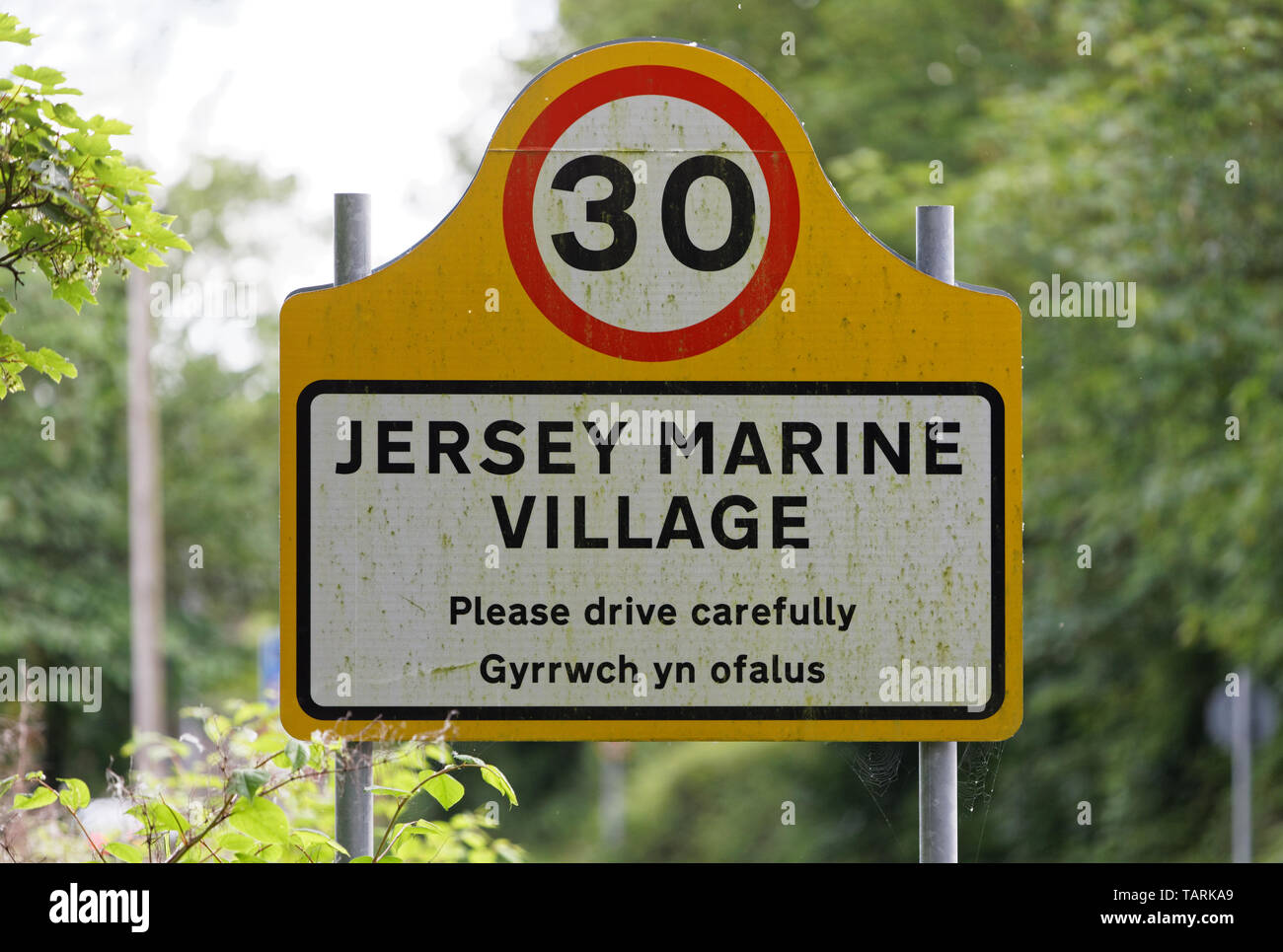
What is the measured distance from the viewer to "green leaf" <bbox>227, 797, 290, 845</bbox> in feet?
6.05

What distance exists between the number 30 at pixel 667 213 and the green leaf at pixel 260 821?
103 centimetres

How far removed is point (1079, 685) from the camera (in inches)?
411

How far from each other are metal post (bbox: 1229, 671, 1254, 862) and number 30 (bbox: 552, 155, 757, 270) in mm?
7315

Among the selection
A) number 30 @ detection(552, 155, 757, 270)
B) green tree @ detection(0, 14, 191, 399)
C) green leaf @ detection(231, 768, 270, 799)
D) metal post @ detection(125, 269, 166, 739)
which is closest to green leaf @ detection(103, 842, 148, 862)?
green leaf @ detection(231, 768, 270, 799)

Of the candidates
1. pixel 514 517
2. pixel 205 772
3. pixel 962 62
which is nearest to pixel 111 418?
pixel 962 62

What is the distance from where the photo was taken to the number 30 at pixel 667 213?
2148 mm

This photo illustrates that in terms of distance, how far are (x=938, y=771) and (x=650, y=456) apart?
29.2 inches

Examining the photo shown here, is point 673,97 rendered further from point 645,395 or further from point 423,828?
point 423,828

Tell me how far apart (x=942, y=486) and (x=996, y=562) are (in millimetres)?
161

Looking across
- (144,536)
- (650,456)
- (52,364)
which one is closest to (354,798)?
(650,456)

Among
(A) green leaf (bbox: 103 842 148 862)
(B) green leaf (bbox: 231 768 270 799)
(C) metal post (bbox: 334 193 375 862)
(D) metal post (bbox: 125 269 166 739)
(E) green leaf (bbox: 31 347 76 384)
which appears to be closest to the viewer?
(B) green leaf (bbox: 231 768 270 799)

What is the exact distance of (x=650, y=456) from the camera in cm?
212

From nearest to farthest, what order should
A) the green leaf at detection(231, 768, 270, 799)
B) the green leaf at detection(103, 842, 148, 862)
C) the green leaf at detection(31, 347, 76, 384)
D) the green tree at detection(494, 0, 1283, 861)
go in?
1. the green leaf at detection(231, 768, 270, 799)
2. the green leaf at detection(103, 842, 148, 862)
3. the green leaf at detection(31, 347, 76, 384)
4. the green tree at detection(494, 0, 1283, 861)

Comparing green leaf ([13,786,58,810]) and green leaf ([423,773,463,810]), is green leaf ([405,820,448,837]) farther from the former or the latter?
green leaf ([13,786,58,810])
